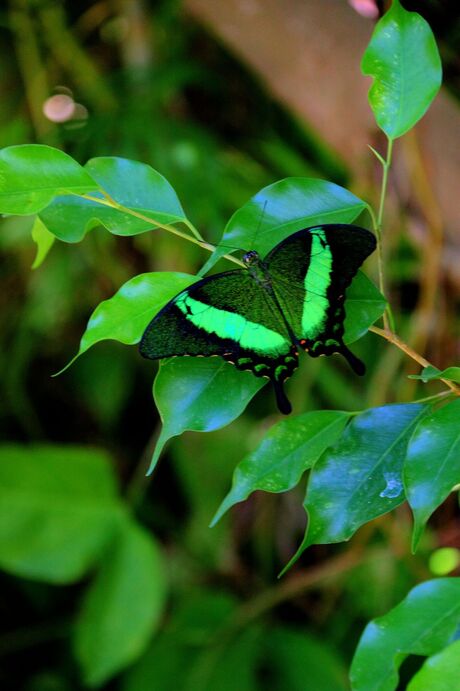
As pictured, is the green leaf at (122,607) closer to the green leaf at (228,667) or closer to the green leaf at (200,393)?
the green leaf at (228,667)

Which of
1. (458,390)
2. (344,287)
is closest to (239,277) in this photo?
(344,287)

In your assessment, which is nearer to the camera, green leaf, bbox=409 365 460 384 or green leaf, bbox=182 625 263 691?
green leaf, bbox=409 365 460 384

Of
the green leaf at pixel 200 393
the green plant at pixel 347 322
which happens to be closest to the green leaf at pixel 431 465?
the green plant at pixel 347 322

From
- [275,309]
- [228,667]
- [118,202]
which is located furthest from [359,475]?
[228,667]

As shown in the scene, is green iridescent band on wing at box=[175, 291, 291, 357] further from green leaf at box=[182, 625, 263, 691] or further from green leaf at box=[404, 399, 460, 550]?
green leaf at box=[182, 625, 263, 691]

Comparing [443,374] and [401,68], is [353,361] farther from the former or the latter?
[401,68]

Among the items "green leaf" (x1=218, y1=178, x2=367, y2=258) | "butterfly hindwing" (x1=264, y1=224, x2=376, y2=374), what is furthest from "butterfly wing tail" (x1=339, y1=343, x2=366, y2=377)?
"green leaf" (x1=218, y1=178, x2=367, y2=258)

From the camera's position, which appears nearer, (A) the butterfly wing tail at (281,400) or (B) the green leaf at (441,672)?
(B) the green leaf at (441,672)

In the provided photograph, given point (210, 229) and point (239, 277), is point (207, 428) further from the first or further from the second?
point (210, 229)
